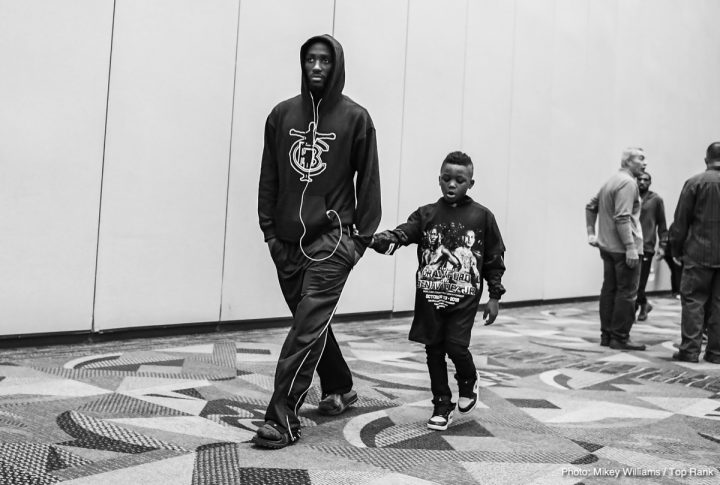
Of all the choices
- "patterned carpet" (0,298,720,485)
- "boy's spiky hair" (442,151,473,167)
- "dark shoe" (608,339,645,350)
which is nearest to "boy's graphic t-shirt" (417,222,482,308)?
"boy's spiky hair" (442,151,473,167)

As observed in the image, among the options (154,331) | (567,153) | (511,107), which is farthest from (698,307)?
(567,153)

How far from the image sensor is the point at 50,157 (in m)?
4.91

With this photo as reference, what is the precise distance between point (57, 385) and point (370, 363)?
82.7 inches

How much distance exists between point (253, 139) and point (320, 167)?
10.6ft

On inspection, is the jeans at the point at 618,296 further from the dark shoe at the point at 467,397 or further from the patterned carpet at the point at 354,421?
the dark shoe at the point at 467,397

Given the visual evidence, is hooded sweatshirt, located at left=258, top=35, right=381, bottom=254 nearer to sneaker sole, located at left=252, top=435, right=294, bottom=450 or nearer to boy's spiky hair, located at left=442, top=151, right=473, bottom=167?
boy's spiky hair, located at left=442, top=151, right=473, bottom=167

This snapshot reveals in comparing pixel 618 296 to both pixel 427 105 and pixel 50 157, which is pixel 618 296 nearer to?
pixel 427 105

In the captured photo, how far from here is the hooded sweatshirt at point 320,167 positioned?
3.19 meters

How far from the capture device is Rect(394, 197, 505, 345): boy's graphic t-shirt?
3.34 metres

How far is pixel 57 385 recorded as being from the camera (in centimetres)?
375

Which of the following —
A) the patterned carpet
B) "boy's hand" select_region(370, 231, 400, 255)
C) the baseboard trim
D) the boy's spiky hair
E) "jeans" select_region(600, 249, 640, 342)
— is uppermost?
the boy's spiky hair

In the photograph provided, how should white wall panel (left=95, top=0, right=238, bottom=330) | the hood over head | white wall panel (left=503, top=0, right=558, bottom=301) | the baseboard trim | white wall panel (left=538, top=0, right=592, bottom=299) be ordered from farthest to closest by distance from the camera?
white wall panel (left=538, top=0, right=592, bottom=299)
white wall panel (left=503, top=0, right=558, bottom=301)
white wall panel (left=95, top=0, right=238, bottom=330)
the baseboard trim
the hood over head

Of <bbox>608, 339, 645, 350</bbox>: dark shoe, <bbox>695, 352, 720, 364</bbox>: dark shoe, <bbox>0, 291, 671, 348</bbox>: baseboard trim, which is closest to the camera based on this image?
<bbox>0, 291, 671, 348</bbox>: baseboard trim

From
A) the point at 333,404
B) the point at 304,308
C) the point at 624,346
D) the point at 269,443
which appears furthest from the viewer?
the point at 624,346
